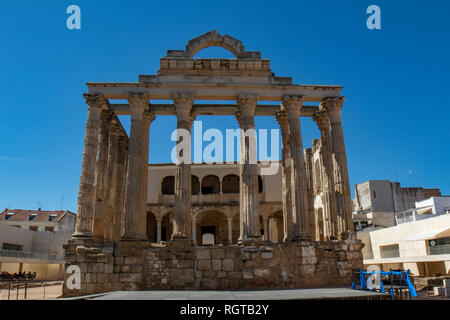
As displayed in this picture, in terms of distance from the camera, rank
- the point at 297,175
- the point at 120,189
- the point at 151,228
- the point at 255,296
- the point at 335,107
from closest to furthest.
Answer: the point at 255,296 < the point at 297,175 < the point at 335,107 < the point at 120,189 < the point at 151,228

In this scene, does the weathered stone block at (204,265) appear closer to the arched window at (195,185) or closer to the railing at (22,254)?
the arched window at (195,185)

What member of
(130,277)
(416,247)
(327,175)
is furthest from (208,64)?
(416,247)

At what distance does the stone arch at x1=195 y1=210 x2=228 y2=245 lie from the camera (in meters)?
31.4

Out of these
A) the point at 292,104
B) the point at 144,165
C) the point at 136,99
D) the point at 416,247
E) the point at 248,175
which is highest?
the point at 136,99

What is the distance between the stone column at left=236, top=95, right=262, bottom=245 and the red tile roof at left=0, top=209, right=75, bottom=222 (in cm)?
3530

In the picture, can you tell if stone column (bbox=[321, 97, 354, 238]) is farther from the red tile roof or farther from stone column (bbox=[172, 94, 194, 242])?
the red tile roof

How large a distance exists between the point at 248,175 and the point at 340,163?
14.8 ft

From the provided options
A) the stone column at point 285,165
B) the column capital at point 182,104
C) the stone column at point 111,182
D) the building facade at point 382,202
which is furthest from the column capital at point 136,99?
the building facade at point 382,202

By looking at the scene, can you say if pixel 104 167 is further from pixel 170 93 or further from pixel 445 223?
pixel 445 223

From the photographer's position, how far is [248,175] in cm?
1609

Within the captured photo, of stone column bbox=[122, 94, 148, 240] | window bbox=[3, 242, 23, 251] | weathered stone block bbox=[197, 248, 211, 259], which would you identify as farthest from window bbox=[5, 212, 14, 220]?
weathered stone block bbox=[197, 248, 211, 259]

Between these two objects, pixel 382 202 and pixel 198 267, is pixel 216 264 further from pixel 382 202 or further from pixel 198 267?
pixel 382 202

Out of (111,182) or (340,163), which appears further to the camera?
(111,182)
